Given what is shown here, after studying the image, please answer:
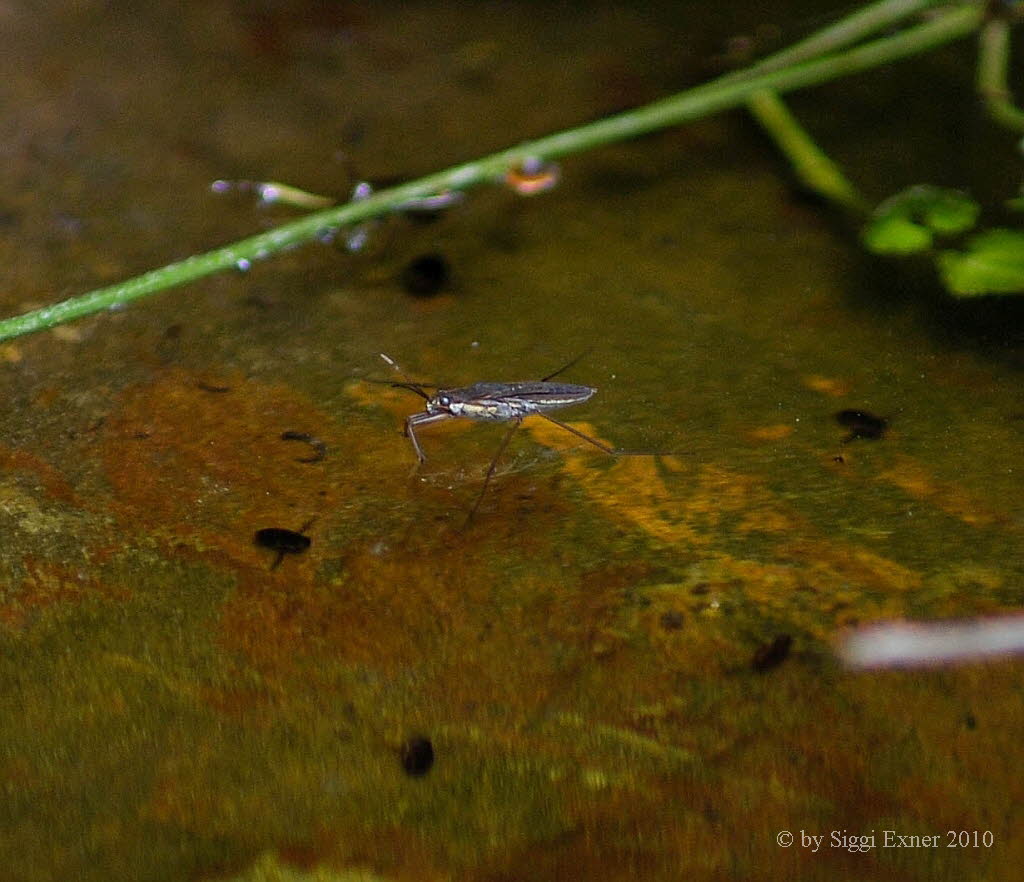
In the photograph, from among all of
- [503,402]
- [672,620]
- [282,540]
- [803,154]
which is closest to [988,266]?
[803,154]

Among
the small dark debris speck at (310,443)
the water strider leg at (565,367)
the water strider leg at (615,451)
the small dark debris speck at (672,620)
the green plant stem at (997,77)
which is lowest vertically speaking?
the small dark debris speck at (310,443)

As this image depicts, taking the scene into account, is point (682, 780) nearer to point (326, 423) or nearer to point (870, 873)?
point (870, 873)

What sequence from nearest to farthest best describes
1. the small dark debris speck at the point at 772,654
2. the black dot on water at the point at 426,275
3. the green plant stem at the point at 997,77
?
1. the small dark debris speck at the point at 772,654
2. the black dot on water at the point at 426,275
3. the green plant stem at the point at 997,77

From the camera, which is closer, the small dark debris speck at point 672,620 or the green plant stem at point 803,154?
the small dark debris speck at point 672,620

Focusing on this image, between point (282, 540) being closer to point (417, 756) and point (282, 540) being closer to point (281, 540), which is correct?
point (281, 540)

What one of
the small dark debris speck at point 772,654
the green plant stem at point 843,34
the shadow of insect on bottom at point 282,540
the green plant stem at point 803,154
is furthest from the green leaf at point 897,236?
the shadow of insect on bottom at point 282,540

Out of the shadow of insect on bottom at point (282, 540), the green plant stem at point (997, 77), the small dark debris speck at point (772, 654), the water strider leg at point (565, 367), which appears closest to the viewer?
the small dark debris speck at point (772, 654)

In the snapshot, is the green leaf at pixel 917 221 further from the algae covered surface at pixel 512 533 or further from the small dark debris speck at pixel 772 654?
the small dark debris speck at pixel 772 654
